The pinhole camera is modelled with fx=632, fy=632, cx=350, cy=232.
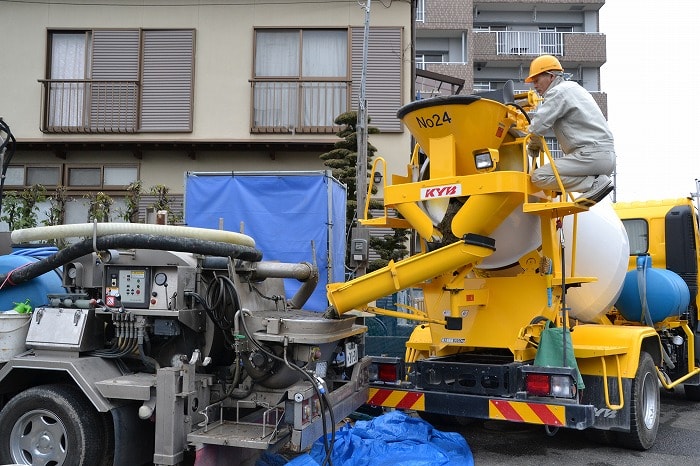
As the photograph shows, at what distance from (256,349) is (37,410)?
1659 mm

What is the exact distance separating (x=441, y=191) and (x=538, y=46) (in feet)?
103

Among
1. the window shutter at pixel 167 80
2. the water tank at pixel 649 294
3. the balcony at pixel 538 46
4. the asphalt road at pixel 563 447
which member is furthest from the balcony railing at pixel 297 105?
the balcony at pixel 538 46

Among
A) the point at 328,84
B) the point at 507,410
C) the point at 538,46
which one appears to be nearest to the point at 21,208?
the point at 328,84

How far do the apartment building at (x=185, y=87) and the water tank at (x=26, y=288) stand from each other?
9298 mm

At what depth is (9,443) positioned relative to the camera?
15.4 feet

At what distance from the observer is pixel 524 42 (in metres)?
33.7

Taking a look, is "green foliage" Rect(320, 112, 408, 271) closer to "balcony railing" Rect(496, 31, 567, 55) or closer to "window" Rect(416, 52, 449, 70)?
"window" Rect(416, 52, 449, 70)

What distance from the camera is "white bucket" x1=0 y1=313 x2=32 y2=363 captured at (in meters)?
4.93

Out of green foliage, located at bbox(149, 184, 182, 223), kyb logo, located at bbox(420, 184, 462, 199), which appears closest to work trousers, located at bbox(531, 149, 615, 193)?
kyb logo, located at bbox(420, 184, 462, 199)

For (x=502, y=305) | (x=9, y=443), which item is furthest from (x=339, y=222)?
(x=9, y=443)

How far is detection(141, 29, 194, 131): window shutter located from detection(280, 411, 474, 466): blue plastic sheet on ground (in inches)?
413

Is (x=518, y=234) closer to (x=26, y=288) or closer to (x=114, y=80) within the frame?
(x=26, y=288)

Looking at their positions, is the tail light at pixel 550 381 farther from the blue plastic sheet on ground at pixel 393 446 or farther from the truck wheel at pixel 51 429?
the truck wheel at pixel 51 429

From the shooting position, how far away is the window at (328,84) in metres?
14.7
